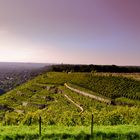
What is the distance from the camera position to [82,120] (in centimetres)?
3038

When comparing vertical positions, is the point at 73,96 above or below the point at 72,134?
below

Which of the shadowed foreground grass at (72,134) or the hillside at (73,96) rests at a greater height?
the shadowed foreground grass at (72,134)

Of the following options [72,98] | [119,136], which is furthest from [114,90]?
[119,136]

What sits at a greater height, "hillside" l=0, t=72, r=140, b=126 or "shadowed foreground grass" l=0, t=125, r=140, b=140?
"shadowed foreground grass" l=0, t=125, r=140, b=140

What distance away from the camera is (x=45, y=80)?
112m

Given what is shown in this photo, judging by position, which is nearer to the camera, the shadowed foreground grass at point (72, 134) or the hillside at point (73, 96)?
the shadowed foreground grass at point (72, 134)

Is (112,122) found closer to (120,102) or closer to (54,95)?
(120,102)

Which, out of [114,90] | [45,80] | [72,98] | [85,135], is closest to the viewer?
[85,135]

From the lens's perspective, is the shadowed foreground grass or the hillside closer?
the shadowed foreground grass

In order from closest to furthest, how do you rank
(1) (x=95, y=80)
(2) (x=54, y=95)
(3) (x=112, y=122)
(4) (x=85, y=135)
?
(4) (x=85, y=135), (3) (x=112, y=122), (2) (x=54, y=95), (1) (x=95, y=80)

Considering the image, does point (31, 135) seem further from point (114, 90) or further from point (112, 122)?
point (114, 90)

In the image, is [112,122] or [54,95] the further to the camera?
[54,95]

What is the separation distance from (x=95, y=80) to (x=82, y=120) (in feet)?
213

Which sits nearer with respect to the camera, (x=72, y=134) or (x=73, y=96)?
(x=72, y=134)
